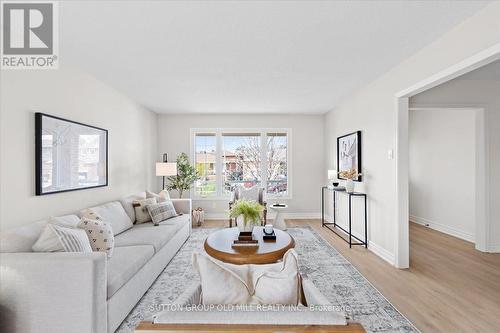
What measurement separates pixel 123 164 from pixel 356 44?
13.1 ft

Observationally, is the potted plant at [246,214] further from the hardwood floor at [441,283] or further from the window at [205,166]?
the window at [205,166]

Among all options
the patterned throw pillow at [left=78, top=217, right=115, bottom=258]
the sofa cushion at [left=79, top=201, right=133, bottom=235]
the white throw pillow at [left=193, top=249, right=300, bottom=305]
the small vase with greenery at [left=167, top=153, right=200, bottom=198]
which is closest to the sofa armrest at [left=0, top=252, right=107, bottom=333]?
the patterned throw pillow at [left=78, top=217, right=115, bottom=258]

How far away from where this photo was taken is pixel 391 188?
3.38 m

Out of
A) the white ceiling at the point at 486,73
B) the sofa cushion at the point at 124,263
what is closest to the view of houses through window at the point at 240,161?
the sofa cushion at the point at 124,263

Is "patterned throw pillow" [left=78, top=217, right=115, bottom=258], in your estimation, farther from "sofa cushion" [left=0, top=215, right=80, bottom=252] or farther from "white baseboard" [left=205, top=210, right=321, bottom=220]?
"white baseboard" [left=205, top=210, right=321, bottom=220]

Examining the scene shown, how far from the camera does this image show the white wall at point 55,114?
2256 mm

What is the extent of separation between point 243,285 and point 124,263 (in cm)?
160

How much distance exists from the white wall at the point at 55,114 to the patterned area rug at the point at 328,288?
144cm

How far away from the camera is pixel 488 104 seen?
370 centimetres

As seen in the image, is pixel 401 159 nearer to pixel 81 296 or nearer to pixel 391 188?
pixel 391 188

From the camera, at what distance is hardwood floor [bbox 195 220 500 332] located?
7.04 ft

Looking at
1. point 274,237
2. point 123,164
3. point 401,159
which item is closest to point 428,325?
point 274,237

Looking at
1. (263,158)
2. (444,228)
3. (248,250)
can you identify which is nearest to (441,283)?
(248,250)

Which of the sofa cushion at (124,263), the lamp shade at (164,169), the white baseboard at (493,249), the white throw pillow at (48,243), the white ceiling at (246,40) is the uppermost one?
the white ceiling at (246,40)
